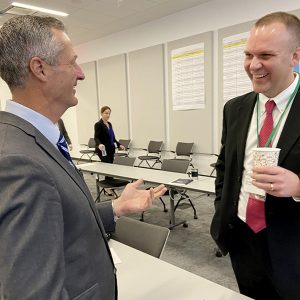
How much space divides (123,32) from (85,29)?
904 mm

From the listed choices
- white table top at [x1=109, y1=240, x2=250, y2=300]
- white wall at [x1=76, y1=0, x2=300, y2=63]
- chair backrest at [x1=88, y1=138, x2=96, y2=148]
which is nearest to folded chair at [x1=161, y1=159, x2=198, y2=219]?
white table top at [x1=109, y1=240, x2=250, y2=300]

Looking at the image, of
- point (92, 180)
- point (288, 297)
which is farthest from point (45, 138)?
point (92, 180)

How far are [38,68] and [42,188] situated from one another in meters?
0.41

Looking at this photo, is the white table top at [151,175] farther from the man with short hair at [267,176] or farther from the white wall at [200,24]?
the white wall at [200,24]

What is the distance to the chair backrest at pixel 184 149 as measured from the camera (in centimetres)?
591

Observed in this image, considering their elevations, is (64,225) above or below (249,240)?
above

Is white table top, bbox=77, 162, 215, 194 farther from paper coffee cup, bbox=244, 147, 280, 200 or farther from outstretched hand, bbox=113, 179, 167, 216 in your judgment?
paper coffee cup, bbox=244, 147, 280, 200

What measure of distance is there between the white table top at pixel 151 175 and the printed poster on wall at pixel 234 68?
7.28 ft

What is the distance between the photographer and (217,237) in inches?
53.6

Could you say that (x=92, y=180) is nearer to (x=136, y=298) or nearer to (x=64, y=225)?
(x=136, y=298)

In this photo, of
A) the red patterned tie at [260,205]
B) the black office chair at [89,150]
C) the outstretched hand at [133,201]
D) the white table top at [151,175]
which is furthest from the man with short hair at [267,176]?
the black office chair at [89,150]

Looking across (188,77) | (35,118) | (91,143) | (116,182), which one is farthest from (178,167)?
(91,143)

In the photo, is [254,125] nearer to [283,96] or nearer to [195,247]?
[283,96]

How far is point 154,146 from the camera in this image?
6605mm
